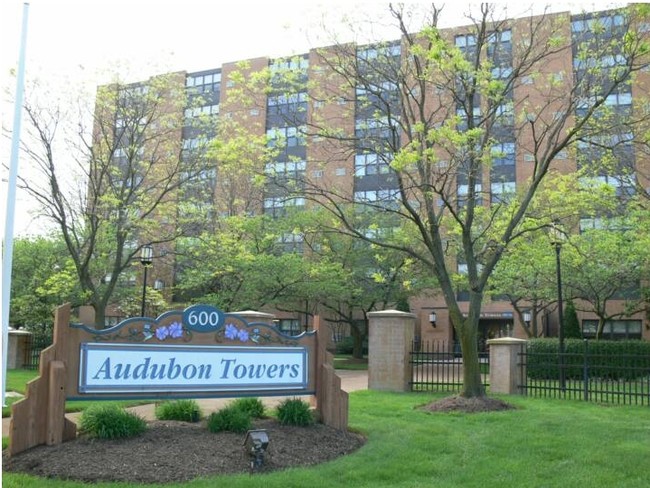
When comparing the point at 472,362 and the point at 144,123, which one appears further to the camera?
the point at 144,123

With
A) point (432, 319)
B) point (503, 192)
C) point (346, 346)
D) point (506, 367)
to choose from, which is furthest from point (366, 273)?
point (506, 367)

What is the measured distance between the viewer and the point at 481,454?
8.52 m

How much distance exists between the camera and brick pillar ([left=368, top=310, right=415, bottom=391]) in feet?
56.4

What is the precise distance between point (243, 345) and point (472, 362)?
21.5 ft

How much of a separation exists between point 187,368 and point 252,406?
151 centimetres

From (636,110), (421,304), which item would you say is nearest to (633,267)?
(636,110)

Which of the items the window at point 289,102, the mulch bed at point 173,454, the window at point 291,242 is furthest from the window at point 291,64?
the window at point 291,242

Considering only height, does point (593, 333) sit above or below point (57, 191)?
below

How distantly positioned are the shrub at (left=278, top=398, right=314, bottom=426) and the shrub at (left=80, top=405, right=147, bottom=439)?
219cm

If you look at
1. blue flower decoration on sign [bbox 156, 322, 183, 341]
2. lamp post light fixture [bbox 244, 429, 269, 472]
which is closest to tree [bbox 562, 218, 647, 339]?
blue flower decoration on sign [bbox 156, 322, 183, 341]

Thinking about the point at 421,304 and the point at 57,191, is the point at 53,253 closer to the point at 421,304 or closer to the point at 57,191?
the point at 57,191

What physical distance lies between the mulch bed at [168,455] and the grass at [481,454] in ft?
0.89

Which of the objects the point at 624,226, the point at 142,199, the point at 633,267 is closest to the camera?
the point at 142,199

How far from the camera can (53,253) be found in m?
32.1
